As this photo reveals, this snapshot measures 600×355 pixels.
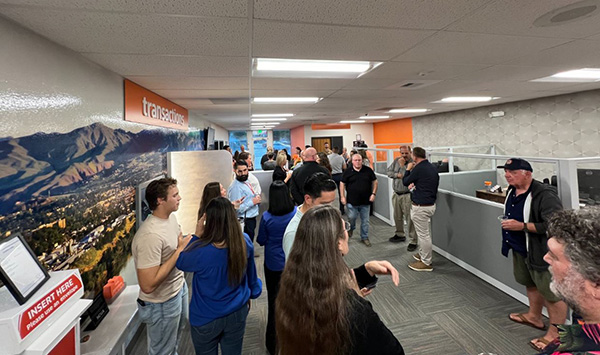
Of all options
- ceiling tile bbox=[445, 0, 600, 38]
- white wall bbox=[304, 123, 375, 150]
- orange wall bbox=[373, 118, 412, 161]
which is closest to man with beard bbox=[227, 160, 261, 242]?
ceiling tile bbox=[445, 0, 600, 38]

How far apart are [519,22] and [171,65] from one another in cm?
246

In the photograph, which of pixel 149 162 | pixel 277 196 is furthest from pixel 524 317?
pixel 149 162

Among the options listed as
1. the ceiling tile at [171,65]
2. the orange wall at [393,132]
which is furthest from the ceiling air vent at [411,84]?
the orange wall at [393,132]

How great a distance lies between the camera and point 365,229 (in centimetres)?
424

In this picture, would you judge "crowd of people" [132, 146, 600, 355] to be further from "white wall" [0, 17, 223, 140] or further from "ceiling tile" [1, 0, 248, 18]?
"ceiling tile" [1, 0, 248, 18]

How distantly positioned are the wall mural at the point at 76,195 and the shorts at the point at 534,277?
3.30 meters

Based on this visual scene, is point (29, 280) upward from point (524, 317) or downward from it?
upward

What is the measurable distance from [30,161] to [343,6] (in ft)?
5.97

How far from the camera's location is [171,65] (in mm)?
2168

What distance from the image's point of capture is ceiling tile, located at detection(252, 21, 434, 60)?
164 centimetres

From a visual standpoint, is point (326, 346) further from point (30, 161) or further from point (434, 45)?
point (434, 45)

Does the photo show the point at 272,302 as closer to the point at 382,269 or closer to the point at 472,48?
the point at 382,269

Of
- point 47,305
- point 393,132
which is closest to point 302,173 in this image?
point 47,305

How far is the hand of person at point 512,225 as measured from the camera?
211 centimetres
